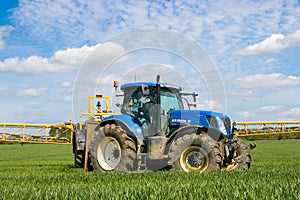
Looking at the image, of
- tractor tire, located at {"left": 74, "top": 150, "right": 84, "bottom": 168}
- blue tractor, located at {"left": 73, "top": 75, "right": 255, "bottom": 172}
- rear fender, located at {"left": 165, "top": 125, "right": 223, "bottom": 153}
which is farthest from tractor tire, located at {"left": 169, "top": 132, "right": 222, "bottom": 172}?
tractor tire, located at {"left": 74, "top": 150, "right": 84, "bottom": 168}

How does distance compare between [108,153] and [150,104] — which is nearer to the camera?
[150,104]

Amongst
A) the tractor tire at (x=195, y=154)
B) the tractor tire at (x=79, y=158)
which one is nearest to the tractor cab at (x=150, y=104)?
the tractor tire at (x=195, y=154)

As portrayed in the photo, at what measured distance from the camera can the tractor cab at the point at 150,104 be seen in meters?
9.94

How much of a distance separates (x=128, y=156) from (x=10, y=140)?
1112 centimetres

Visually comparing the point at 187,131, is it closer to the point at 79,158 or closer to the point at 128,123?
the point at 128,123

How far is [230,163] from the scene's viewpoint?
10.0 metres

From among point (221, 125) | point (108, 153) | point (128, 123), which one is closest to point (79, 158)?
point (108, 153)

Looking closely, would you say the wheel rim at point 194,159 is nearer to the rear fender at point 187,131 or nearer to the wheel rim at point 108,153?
the rear fender at point 187,131

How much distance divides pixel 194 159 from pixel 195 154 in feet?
0.41

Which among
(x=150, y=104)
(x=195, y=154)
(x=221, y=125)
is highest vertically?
(x=150, y=104)

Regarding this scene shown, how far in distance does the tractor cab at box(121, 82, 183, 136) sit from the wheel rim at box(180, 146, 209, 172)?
0.83 metres

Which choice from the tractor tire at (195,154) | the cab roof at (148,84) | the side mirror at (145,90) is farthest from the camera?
the cab roof at (148,84)

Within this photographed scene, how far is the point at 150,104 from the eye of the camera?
10047 mm

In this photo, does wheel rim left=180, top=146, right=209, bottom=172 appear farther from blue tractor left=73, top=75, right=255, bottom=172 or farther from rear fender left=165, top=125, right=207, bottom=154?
rear fender left=165, top=125, right=207, bottom=154
